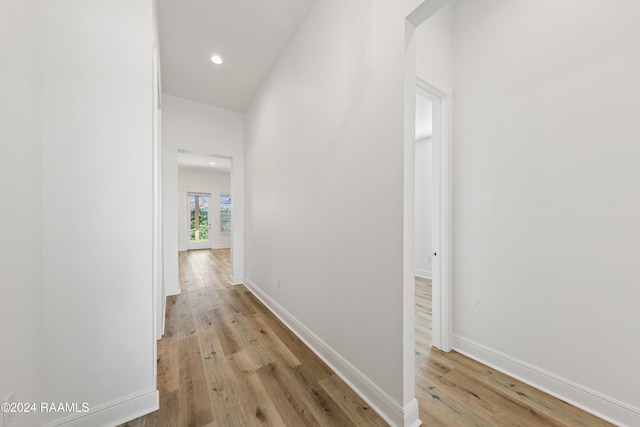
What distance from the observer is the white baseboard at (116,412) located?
1.20m

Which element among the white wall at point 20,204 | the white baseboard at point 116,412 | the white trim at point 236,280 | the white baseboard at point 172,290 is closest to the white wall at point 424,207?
the white trim at point 236,280

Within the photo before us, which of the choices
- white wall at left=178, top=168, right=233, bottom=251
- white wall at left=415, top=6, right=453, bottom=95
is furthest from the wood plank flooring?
white wall at left=178, top=168, right=233, bottom=251

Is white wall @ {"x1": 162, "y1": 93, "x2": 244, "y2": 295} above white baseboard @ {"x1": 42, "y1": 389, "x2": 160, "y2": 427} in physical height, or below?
above

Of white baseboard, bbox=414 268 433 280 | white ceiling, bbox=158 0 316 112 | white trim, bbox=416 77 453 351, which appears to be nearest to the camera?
white trim, bbox=416 77 453 351

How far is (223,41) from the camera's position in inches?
97.9

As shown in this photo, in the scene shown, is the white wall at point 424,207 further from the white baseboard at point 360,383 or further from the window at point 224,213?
the window at point 224,213

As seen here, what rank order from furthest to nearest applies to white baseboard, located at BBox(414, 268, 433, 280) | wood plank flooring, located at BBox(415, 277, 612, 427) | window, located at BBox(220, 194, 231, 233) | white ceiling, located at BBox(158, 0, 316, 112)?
1. window, located at BBox(220, 194, 231, 233)
2. white baseboard, located at BBox(414, 268, 433, 280)
3. white ceiling, located at BBox(158, 0, 316, 112)
4. wood plank flooring, located at BBox(415, 277, 612, 427)

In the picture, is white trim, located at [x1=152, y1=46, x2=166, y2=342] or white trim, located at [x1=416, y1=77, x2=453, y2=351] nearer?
white trim, located at [x1=152, y1=46, x2=166, y2=342]

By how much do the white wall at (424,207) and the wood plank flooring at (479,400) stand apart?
122 inches

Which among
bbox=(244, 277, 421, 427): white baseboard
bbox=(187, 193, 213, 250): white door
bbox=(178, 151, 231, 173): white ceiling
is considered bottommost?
bbox=(244, 277, 421, 427): white baseboard

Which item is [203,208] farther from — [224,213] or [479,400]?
[479,400]

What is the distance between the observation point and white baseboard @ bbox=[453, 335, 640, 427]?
126cm

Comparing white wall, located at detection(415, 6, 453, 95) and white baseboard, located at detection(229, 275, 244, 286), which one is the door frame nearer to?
white wall, located at detection(415, 6, 453, 95)

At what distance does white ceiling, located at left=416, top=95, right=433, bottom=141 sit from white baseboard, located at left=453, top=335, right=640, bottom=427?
262cm
